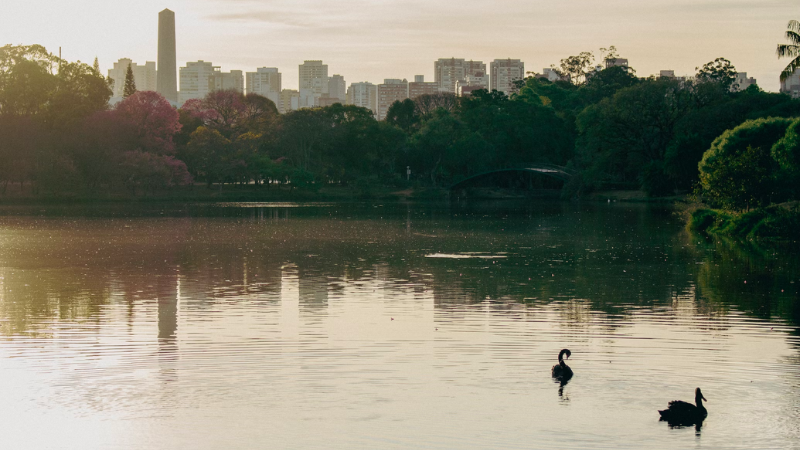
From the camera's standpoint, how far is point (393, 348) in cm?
1814

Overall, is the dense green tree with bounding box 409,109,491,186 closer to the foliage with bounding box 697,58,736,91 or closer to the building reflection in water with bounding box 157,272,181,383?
the foliage with bounding box 697,58,736,91

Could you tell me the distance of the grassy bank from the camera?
45.2 meters

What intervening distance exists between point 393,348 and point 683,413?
259 inches

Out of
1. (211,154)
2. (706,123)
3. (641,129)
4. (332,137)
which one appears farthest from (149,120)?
(706,123)

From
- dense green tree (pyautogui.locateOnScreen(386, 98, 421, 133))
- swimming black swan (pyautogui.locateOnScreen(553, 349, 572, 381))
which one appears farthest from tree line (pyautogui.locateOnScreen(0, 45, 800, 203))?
swimming black swan (pyautogui.locateOnScreen(553, 349, 572, 381))

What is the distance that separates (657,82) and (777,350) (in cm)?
8193

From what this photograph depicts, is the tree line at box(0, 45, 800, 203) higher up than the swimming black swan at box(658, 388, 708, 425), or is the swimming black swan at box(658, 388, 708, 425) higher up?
the tree line at box(0, 45, 800, 203)

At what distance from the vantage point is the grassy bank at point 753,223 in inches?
1779

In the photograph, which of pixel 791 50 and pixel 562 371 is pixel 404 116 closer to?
pixel 791 50

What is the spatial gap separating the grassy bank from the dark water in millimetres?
6517

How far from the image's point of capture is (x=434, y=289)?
2755cm

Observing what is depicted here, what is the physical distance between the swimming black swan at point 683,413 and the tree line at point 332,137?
235 feet

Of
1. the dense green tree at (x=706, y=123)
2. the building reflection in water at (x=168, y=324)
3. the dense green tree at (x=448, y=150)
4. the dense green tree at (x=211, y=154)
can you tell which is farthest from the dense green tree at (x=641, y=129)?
the building reflection in water at (x=168, y=324)

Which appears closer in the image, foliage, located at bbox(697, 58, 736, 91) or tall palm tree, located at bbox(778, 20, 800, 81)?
tall palm tree, located at bbox(778, 20, 800, 81)
